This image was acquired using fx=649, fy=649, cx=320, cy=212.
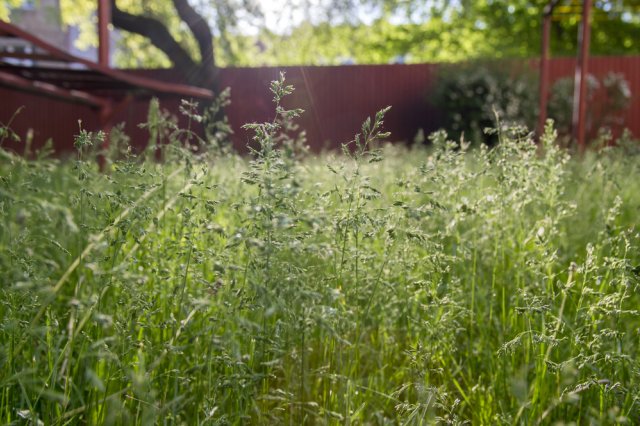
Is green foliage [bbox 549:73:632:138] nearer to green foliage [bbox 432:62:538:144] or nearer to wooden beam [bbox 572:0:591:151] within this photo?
green foliage [bbox 432:62:538:144]

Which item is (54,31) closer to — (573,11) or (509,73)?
(509,73)

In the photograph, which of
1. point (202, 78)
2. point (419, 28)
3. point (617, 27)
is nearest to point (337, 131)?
point (202, 78)

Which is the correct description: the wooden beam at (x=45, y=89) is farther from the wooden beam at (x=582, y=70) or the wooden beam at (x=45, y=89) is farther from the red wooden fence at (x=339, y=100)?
the red wooden fence at (x=339, y=100)

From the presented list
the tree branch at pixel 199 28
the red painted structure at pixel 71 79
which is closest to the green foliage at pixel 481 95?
the tree branch at pixel 199 28

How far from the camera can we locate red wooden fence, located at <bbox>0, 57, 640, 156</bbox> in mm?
15422

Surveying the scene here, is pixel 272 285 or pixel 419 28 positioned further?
pixel 419 28

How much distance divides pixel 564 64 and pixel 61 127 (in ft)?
41.5

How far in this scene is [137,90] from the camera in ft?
21.0

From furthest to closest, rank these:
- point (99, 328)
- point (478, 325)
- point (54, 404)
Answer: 1. point (478, 325)
2. point (99, 328)
3. point (54, 404)

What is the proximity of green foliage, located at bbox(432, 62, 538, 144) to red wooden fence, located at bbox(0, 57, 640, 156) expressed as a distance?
64.8 inches

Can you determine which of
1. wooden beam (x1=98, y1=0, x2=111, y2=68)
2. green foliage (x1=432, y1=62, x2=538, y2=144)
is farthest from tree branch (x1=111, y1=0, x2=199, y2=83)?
wooden beam (x1=98, y1=0, x2=111, y2=68)

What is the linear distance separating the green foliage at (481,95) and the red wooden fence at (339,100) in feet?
5.40

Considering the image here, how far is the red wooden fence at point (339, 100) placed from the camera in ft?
50.6

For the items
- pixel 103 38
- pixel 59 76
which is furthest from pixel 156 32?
pixel 59 76
